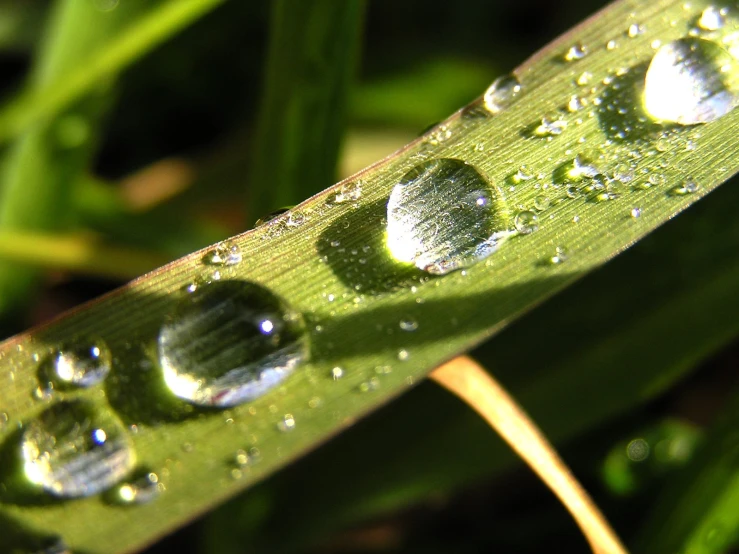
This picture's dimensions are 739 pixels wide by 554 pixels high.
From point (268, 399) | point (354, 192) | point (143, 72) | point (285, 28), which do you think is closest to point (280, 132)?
point (285, 28)

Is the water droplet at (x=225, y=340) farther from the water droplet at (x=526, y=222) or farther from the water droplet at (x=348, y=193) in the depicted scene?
the water droplet at (x=526, y=222)

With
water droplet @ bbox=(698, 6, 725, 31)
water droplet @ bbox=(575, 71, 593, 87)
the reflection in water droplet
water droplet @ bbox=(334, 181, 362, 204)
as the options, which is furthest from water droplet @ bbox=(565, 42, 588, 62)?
the reflection in water droplet

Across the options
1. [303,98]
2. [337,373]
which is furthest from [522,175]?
[303,98]

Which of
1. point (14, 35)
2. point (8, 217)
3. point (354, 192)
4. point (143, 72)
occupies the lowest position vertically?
point (354, 192)

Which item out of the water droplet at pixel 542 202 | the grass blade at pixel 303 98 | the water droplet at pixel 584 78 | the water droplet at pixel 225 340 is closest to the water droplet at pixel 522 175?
the water droplet at pixel 542 202

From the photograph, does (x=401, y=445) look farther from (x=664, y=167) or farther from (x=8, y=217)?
(x=8, y=217)
